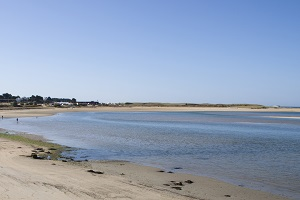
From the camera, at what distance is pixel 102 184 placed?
1181 centimetres

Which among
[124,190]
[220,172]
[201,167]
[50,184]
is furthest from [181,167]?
[50,184]

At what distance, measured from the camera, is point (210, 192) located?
11.8 meters

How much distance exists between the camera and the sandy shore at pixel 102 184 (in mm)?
10291

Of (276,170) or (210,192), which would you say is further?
(276,170)

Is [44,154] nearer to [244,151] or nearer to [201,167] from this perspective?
[201,167]

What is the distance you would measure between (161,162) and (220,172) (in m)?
3.50

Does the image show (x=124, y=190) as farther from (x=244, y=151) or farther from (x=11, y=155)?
(x=244, y=151)

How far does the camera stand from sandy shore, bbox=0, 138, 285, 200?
10291 mm

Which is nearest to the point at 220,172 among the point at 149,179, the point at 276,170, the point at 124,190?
the point at 276,170

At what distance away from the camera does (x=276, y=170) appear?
15.7 m

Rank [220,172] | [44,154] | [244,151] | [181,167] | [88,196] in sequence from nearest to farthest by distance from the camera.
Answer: [88,196], [220,172], [181,167], [44,154], [244,151]

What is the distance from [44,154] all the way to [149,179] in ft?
26.8

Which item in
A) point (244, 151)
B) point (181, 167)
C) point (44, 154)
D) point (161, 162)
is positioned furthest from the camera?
point (244, 151)

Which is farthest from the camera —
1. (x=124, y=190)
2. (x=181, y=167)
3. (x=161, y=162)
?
(x=161, y=162)
